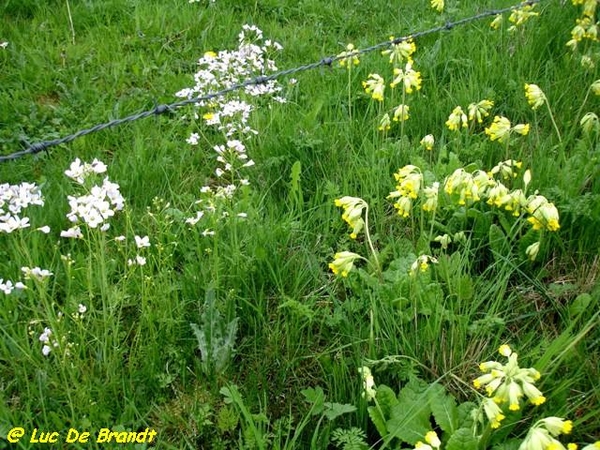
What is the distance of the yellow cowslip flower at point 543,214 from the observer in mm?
2240

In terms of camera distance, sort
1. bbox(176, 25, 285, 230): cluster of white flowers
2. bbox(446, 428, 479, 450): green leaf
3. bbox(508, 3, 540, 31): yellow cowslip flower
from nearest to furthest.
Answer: bbox(446, 428, 479, 450): green leaf
bbox(176, 25, 285, 230): cluster of white flowers
bbox(508, 3, 540, 31): yellow cowslip flower

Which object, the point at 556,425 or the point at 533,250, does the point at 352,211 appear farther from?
the point at 556,425

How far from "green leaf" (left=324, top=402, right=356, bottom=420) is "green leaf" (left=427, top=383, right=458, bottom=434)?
255mm

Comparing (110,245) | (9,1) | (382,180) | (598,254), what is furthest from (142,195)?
(9,1)

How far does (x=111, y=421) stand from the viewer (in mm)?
1995

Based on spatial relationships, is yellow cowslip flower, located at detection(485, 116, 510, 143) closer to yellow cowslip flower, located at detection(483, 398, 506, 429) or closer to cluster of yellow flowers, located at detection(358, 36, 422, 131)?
cluster of yellow flowers, located at detection(358, 36, 422, 131)

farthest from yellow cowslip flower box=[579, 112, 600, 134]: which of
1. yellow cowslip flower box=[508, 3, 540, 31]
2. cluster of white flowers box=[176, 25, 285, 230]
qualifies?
cluster of white flowers box=[176, 25, 285, 230]

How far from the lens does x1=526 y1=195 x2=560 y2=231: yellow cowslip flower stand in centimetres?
224

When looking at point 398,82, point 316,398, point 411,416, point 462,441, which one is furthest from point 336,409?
point 398,82

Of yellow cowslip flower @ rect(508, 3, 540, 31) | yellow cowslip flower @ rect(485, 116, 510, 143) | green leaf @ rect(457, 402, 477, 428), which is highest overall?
yellow cowslip flower @ rect(508, 3, 540, 31)

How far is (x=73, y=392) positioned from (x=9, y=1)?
3.92 metres

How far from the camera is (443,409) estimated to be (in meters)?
1.92

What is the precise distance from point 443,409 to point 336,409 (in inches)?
13.3

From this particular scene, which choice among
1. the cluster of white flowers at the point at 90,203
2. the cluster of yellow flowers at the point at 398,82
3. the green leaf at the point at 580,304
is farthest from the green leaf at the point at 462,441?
the cluster of yellow flowers at the point at 398,82
